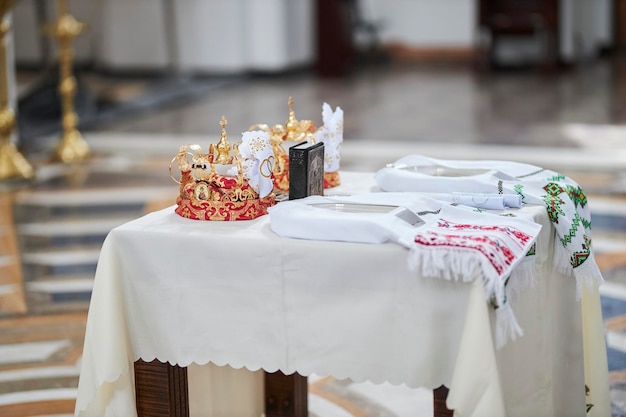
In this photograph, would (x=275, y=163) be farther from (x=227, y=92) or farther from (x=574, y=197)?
(x=227, y=92)

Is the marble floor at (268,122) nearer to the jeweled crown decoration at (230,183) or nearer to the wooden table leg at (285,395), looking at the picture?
the wooden table leg at (285,395)

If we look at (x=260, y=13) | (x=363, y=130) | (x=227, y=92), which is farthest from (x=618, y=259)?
(x=260, y=13)

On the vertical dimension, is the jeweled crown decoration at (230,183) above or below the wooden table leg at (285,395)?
above

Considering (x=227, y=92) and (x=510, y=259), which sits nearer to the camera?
(x=510, y=259)

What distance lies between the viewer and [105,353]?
280 cm

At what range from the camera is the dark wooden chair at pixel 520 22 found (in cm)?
1395

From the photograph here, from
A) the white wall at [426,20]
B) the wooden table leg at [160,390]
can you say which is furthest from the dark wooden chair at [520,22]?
the wooden table leg at [160,390]

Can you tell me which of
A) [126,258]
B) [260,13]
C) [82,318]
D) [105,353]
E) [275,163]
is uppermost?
[260,13]

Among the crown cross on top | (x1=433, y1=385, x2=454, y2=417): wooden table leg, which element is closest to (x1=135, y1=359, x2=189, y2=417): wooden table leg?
the crown cross on top

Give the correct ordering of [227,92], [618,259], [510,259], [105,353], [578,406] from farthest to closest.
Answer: [227,92] → [618,259] → [578,406] → [105,353] → [510,259]

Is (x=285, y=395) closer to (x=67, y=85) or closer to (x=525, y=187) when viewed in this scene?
(x=525, y=187)

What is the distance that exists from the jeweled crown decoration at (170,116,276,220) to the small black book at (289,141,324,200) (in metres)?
0.06

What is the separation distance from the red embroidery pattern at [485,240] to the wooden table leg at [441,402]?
38 cm

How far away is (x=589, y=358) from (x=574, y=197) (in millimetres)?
494
